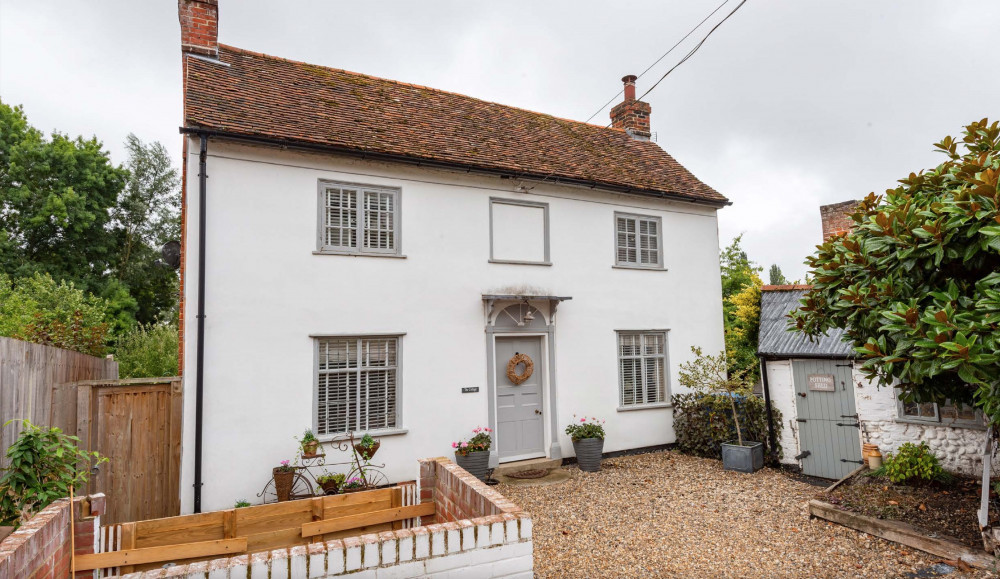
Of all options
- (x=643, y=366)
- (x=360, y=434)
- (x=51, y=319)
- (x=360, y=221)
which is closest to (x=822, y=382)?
(x=643, y=366)

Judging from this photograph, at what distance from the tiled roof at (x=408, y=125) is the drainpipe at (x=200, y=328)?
24.4 inches

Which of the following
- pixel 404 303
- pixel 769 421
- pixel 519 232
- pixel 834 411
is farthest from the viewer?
pixel 519 232

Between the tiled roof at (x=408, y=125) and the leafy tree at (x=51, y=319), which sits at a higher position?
the tiled roof at (x=408, y=125)

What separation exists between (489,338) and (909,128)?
32.5 feet

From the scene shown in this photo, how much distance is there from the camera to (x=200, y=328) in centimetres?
Result: 767

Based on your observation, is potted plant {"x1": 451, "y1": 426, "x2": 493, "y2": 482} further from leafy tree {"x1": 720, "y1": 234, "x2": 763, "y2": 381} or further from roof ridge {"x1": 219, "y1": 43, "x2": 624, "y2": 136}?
roof ridge {"x1": 219, "y1": 43, "x2": 624, "y2": 136}

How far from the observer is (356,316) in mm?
8750

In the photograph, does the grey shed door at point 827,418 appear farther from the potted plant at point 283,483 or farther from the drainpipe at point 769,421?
the potted plant at point 283,483

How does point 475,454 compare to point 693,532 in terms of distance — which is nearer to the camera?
point 693,532

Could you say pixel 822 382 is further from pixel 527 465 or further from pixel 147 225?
pixel 147 225

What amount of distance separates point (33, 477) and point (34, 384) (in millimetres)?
3059

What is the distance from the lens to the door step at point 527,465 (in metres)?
9.58

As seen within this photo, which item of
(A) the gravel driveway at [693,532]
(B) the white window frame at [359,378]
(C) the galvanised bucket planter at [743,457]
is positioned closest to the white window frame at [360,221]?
(B) the white window frame at [359,378]

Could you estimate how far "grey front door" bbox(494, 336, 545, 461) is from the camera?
9.96 meters
